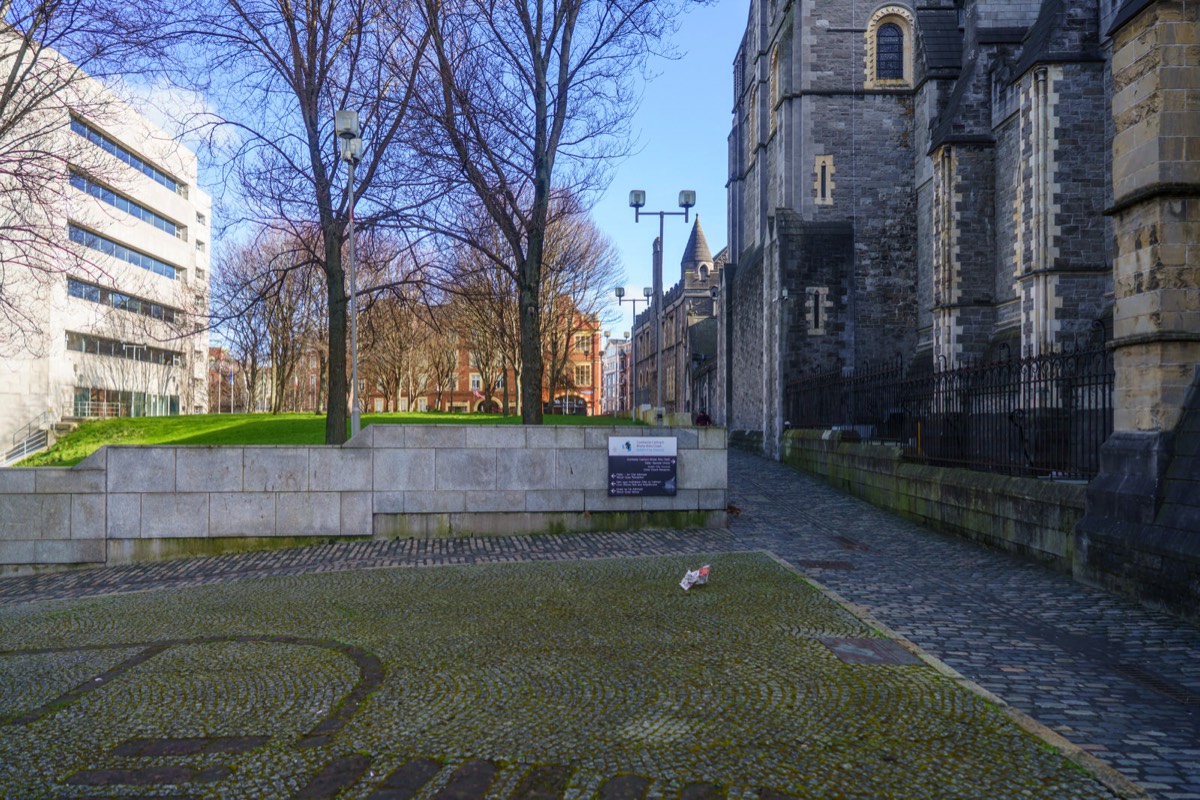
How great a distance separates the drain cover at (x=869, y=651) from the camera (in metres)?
6.34

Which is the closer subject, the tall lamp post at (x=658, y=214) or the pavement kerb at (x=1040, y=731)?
the pavement kerb at (x=1040, y=731)

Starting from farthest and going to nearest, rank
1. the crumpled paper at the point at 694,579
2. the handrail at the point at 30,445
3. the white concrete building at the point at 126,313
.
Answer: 1. the white concrete building at the point at 126,313
2. the handrail at the point at 30,445
3. the crumpled paper at the point at 694,579

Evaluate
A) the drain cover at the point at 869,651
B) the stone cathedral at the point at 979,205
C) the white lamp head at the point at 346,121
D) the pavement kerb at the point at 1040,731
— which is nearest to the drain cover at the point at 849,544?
the stone cathedral at the point at 979,205

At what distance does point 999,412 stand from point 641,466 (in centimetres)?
501

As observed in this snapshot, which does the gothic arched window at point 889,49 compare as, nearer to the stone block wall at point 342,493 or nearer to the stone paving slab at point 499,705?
the stone block wall at point 342,493

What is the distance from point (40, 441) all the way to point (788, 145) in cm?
3420

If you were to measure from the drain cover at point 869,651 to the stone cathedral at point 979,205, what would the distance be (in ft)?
9.44

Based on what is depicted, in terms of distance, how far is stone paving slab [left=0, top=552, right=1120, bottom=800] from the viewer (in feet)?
14.1

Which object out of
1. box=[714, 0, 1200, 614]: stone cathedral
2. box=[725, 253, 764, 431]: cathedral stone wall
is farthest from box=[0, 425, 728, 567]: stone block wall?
box=[725, 253, 764, 431]: cathedral stone wall

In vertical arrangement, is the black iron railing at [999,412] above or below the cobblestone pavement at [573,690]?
above

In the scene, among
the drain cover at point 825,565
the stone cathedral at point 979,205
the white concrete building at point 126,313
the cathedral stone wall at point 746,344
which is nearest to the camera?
the stone cathedral at point 979,205

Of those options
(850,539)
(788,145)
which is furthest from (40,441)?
(850,539)

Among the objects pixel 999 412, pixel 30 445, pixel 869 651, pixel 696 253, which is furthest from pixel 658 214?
pixel 696 253

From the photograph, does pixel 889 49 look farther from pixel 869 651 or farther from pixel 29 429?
pixel 29 429
